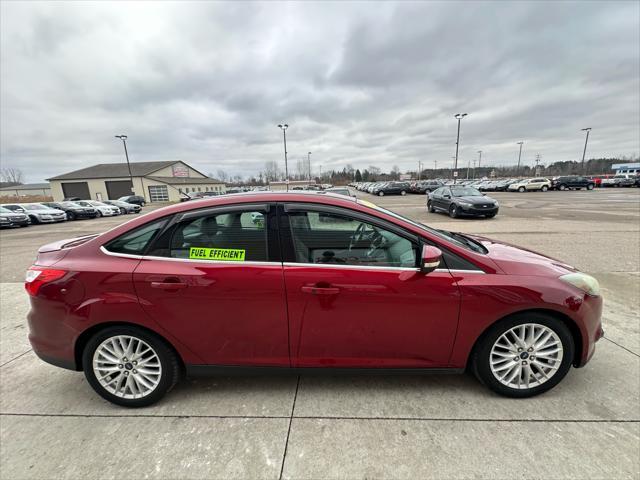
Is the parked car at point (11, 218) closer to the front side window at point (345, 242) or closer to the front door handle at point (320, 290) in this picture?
the front side window at point (345, 242)

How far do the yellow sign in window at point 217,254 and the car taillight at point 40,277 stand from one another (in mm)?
989

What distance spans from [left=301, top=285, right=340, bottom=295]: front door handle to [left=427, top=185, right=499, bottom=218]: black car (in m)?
13.4

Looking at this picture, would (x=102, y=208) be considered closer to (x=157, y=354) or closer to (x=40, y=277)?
(x=40, y=277)

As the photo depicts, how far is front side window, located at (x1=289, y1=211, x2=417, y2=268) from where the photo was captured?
7.29 feet

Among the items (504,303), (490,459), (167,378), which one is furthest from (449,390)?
(167,378)

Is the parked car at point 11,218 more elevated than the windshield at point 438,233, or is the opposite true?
the windshield at point 438,233

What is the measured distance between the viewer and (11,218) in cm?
1792

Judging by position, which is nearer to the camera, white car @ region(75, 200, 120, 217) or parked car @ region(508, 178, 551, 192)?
white car @ region(75, 200, 120, 217)

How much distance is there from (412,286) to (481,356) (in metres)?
0.83

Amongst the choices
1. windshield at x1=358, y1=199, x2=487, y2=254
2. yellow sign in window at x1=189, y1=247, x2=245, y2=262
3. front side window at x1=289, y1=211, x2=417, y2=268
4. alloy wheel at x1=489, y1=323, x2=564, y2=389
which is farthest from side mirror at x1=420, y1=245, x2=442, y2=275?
yellow sign in window at x1=189, y1=247, x2=245, y2=262

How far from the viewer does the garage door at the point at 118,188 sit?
2012 inches

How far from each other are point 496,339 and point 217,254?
222cm

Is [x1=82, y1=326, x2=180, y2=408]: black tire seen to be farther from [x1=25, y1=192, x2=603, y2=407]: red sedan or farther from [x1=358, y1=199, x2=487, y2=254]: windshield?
[x1=358, y1=199, x2=487, y2=254]: windshield

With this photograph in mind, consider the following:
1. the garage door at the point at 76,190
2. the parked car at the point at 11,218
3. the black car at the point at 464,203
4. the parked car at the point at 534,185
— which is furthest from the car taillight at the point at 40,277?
the garage door at the point at 76,190
